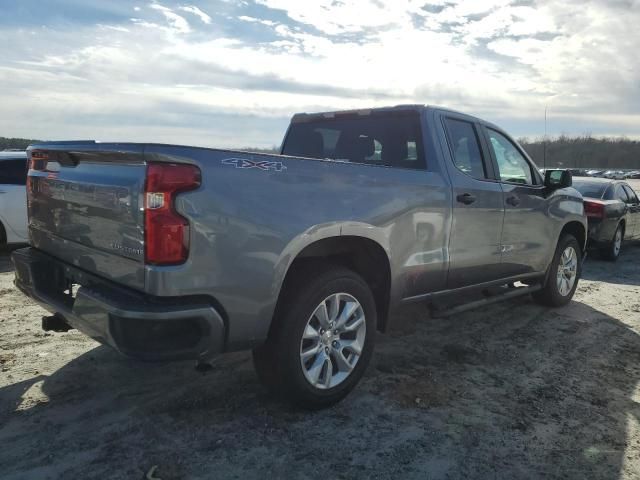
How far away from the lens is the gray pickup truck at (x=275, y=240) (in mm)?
2553

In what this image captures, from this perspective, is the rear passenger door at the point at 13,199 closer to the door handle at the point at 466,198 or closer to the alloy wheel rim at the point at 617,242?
the door handle at the point at 466,198

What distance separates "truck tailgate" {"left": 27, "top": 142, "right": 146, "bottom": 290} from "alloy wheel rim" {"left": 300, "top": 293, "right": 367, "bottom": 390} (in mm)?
1103

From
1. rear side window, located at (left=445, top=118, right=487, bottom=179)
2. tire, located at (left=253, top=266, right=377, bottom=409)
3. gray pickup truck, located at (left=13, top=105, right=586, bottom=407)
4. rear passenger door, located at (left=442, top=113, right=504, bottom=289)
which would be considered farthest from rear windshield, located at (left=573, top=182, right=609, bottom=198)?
tire, located at (left=253, top=266, right=377, bottom=409)

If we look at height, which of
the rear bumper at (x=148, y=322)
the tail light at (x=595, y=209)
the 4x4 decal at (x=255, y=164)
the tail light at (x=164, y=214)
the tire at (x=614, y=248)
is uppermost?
the 4x4 decal at (x=255, y=164)

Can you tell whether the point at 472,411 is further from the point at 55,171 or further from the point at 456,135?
the point at 55,171

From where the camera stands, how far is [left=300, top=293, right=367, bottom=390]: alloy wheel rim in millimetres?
3195

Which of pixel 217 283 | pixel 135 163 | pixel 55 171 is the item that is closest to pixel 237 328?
pixel 217 283

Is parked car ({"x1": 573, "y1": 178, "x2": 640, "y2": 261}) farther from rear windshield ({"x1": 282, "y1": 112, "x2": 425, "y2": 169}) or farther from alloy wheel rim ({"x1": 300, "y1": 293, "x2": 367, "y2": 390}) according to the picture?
A: alloy wheel rim ({"x1": 300, "y1": 293, "x2": 367, "y2": 390})

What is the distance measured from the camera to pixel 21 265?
3506mm

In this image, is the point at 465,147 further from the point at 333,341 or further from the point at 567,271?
the point at 567,271

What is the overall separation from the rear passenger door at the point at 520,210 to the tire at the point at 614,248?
470 cm

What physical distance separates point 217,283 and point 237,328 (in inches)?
11.5

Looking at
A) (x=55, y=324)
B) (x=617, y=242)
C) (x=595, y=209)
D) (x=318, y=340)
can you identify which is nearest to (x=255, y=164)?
(x=318, y=340)

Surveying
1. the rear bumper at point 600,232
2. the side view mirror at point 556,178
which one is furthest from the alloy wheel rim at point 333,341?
the rear bumper at point 600,232
